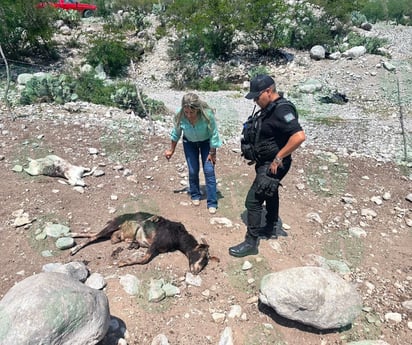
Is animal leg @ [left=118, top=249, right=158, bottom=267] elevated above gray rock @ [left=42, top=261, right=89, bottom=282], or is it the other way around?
gray rock @ [left=42, top=261, right=89, bottom=282]

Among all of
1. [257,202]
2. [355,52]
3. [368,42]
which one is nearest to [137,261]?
[257,202]

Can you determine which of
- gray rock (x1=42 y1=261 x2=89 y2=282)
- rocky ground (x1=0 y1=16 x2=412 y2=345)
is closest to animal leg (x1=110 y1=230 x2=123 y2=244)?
rocky ground (x1=0 y1=16 x2=412 y2=345)

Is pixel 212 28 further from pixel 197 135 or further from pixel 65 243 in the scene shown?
pixel 65 243

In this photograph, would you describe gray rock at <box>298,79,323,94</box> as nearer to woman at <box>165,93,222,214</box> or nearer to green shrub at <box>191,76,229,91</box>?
green shrub at <box>191,76,229,91</box>

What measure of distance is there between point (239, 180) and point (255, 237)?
154 cm

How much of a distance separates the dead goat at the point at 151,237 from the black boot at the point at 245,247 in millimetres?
245

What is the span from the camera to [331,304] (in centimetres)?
271

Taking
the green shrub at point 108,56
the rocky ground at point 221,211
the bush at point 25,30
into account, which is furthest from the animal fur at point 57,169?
the bush at point 25,30

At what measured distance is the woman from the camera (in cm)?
359

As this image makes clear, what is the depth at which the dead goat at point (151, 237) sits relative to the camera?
3385 millimetres

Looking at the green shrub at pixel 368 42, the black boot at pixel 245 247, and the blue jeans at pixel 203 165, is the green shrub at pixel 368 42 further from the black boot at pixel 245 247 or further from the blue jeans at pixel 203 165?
the black boot at pixel 245 247

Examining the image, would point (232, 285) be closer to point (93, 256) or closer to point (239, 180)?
point (93, 256)

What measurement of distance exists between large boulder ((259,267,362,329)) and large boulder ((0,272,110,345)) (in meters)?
1.20

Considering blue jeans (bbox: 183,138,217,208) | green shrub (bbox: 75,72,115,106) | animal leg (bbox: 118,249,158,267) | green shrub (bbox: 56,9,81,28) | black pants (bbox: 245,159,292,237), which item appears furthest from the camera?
green shrub (bbox: 56,9,81,28)
